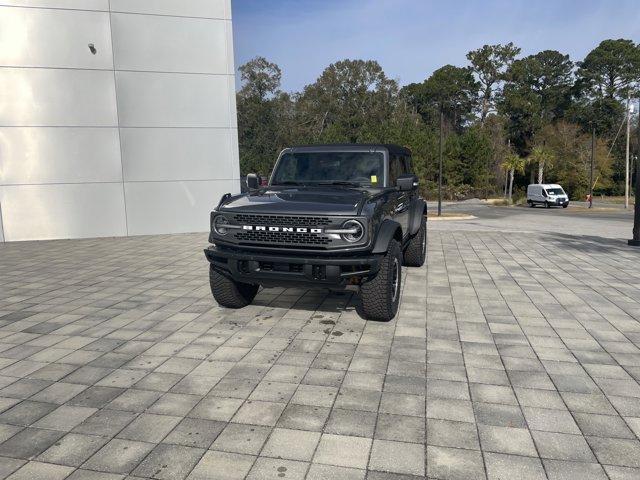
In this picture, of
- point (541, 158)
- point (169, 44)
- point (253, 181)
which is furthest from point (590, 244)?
point (541, 158)

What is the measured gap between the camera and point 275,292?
6914 mm

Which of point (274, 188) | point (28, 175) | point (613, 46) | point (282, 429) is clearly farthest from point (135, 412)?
point (613, 46)

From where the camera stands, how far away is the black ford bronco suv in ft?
15.9

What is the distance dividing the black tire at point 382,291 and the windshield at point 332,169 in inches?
40.2

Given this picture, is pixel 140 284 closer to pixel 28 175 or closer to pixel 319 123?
pixel 28 175

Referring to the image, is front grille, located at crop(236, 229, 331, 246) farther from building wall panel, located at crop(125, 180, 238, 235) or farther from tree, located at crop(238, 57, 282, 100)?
tree, located at crop(238, 57, 282, 100)

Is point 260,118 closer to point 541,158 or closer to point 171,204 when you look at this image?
point 541,158

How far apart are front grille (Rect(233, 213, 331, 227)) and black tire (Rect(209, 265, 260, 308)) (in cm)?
97

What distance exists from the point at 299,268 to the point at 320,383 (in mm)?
1329

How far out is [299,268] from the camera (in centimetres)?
491

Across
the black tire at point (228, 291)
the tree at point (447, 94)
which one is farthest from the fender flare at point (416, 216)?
the tree at point (447, 94)

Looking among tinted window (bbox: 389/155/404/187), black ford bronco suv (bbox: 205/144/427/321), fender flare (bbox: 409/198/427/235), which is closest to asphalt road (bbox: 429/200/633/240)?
fender flare (bbox: 409/198/427/235)

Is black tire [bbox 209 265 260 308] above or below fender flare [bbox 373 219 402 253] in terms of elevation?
below

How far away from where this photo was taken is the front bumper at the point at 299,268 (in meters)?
4.82
